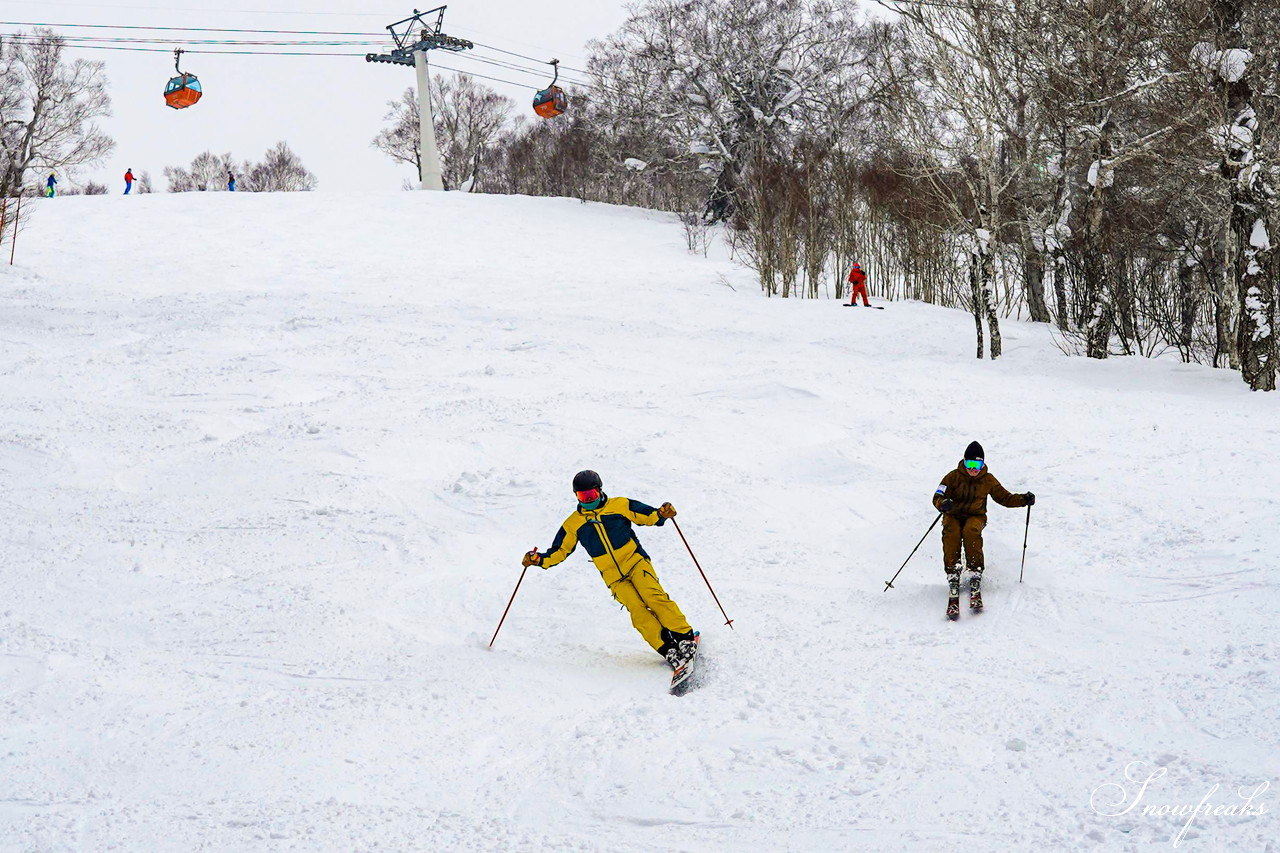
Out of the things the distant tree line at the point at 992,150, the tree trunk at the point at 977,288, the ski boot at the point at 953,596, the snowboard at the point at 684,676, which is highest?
the distant tree line at the point at 992,150

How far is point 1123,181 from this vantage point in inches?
818

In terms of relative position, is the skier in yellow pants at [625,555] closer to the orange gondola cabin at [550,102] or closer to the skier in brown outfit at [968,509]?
the skier in brown outfit at [968,509]

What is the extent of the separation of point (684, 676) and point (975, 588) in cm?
243

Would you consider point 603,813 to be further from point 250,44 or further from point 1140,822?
point 250,44

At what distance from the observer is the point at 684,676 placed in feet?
20.0

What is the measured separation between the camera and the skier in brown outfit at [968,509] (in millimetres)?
7094

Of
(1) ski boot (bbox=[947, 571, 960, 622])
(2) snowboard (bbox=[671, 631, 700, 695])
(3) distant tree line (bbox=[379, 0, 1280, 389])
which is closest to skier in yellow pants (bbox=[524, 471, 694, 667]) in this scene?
(2) snowboard (bbox=[671, 631, 700, 695])

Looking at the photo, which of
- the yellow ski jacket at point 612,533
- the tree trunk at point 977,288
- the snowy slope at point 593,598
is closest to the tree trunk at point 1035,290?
the tree trunk at point 977,288

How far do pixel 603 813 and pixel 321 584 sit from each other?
12.9 ft

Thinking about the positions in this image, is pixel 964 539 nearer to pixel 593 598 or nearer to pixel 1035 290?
pixel 593 598

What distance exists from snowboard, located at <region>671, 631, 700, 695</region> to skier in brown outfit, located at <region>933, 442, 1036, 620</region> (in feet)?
7.02

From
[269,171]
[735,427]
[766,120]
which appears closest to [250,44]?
[766,120]

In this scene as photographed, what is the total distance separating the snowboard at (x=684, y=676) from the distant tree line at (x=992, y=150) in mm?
10680

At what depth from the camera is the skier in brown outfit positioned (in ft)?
23.3
